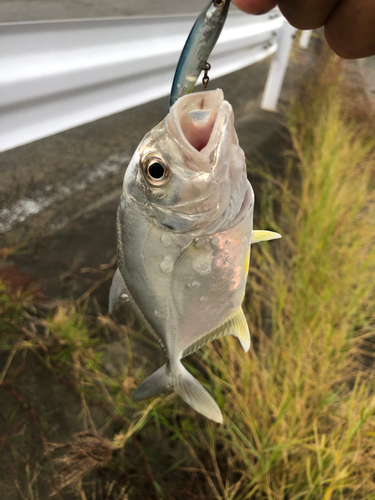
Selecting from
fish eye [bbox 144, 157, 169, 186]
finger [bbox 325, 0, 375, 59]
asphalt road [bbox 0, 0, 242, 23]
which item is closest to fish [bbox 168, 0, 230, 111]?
fish eye [bbox 144, 157, 169, 186]

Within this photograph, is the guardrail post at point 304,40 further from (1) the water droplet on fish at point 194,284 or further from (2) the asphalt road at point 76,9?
(1) the water droplet on fish at point 194,284

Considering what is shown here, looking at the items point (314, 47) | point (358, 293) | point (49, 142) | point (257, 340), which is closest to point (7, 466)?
point (257, 340)

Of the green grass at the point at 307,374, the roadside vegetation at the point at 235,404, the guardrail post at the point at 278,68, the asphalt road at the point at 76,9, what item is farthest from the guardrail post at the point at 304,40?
the roadside vegetation at the point at 235,404

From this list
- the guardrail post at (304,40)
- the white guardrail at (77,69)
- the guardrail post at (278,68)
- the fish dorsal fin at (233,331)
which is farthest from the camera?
the guardrail post at (304,40)

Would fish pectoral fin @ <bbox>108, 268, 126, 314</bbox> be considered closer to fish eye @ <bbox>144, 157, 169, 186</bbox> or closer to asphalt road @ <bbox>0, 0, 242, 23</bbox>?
fish eye @ <bbox>144, 157, 169, 186</bbox>

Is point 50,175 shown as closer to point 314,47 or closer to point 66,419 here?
point 66,419

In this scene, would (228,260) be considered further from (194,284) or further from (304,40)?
(304,40)

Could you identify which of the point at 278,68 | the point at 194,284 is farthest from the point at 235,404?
the point at 278,68
